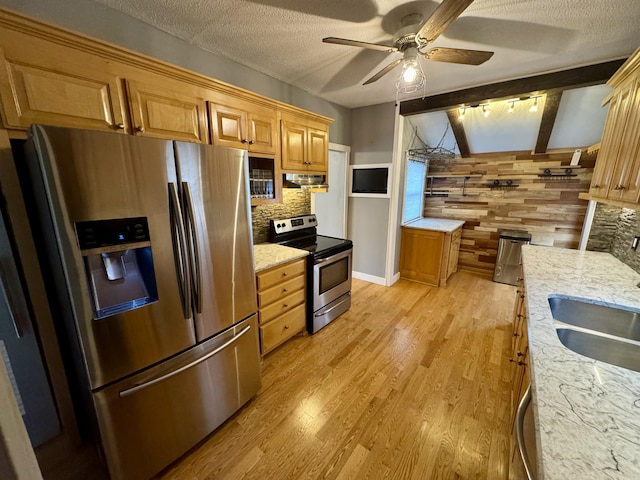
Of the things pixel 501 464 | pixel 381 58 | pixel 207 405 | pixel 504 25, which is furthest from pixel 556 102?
pixel 207 405

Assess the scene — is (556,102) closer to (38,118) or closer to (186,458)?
(38,118)

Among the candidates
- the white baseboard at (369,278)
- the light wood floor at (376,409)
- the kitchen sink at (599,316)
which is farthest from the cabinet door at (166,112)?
the white baseboard at (369,278)

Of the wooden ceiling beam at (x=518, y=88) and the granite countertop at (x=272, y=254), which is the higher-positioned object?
the wooden ceiling beam at (x=518, y=88)

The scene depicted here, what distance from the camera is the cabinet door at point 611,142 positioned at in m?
1.72

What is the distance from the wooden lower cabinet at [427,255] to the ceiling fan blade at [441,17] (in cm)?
271

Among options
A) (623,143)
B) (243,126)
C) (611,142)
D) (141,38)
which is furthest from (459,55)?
(141,38)

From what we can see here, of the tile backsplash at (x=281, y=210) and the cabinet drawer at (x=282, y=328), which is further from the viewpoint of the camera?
the tile backsplash at (x=281, y=210)

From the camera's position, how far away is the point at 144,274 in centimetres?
130

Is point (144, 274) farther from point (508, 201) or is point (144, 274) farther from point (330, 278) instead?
point (508, 201)

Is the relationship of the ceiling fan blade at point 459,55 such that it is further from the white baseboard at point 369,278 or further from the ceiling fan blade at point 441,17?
the white baseboard at point 369,278

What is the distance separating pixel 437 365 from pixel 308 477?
1380 millimetres

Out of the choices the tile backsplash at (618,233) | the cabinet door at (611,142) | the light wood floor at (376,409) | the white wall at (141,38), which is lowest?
the light wood floor at (376,409)

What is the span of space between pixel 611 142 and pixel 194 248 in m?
2.92

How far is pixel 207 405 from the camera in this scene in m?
1.57
